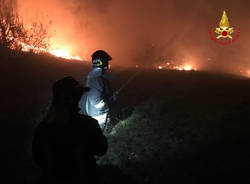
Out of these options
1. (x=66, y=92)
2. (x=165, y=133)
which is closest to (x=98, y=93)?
(x=165, y=133)

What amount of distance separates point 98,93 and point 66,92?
547 cm

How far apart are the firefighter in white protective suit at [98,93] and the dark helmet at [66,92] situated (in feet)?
17.2

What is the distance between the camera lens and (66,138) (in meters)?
2.72

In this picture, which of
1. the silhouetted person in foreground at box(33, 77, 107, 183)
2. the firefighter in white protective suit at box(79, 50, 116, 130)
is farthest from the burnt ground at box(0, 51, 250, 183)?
the silhouetted person in foreground at box(33, 77, 107, 183)

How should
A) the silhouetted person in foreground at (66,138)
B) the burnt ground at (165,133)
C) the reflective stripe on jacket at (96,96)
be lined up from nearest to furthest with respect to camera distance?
the silhouetted person in foreground at (66,138) < the burnt ground at (165,133) < the reflective stripe on jacket at (96,96)

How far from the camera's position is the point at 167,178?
18.5 ft

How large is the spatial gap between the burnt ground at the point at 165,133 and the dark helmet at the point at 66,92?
375cm

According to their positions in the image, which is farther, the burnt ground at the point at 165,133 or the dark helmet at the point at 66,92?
the burnt ground at the point at 165,133

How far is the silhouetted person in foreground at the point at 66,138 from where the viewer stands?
270 cm

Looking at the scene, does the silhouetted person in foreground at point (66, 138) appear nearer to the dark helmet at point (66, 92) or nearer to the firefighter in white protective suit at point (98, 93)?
the dark helmet at point (66, 92)

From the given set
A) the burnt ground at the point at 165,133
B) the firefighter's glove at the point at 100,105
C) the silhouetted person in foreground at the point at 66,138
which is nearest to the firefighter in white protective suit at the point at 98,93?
the firefighter's glove at the point at 100,105

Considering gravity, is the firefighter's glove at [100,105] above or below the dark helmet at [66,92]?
below

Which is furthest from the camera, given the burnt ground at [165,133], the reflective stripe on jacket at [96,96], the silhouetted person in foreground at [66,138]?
the reflective stripe on jacket at [96,96]

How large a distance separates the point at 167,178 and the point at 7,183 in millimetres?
4219
